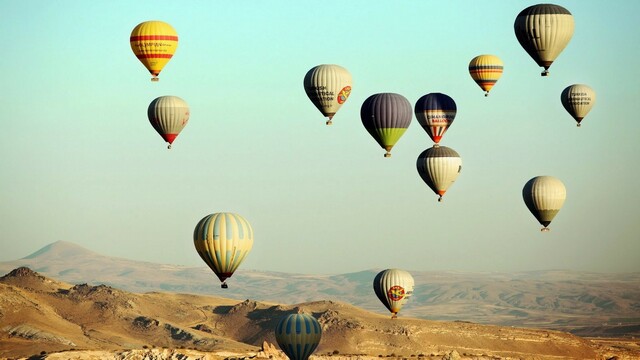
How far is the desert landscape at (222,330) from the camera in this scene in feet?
406

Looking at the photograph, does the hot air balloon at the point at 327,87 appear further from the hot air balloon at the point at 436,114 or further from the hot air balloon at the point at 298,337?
the hot air balloon at the point at 298,337

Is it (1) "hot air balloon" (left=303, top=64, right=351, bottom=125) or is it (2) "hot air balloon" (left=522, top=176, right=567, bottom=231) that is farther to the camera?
(2) "hot air balloon" (left=522, top=176, right=567, bottom=231)

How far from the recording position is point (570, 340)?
144m

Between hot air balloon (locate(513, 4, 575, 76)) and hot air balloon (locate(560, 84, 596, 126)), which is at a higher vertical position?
hot air balloon (locate(513, 4, 575, 76))

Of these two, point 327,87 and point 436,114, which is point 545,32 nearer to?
point 436,114

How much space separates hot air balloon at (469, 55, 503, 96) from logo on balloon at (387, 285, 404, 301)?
18.1 m

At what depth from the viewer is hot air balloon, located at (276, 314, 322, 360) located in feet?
300

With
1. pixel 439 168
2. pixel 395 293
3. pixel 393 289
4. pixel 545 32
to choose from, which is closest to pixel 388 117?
pixel 439 168

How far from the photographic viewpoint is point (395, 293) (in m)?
93.1

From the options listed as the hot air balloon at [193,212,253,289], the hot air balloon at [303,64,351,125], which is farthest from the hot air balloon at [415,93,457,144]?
the hot air balloon at [193,212,253,289]

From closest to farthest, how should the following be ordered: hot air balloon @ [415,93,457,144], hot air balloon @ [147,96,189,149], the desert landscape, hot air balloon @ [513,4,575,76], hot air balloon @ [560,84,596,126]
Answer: hot air balloon @ [513,4,575,76]
hot air balloon @ [415,93,457,144]
hot air balloon @ [147,96,189,149]
hot air balloon @ [560,84,596,126]
the desert landscape

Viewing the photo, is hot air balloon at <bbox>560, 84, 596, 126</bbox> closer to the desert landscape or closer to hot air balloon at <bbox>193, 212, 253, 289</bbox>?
the desert landscape

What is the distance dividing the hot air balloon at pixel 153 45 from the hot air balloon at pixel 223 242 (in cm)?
1380

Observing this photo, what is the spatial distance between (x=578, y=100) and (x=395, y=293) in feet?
82.9
